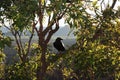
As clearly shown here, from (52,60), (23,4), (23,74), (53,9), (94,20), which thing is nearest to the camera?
(53,9)

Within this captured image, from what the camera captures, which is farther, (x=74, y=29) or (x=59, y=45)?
(x=59, y=45)

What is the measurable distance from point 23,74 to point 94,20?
15.4 ft

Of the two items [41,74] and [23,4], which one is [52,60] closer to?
[41,74]

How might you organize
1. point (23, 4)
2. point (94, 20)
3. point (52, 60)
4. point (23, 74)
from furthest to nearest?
point (23, 74)
point (52, 60)
point (94, 20)
point (23, 4)

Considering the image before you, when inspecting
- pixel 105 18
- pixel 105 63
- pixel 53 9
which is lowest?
pixel 105 63

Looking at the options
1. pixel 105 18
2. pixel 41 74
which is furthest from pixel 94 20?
pixel 41 74

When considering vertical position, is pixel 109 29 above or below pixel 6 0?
below

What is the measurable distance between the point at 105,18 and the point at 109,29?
3.20 feet

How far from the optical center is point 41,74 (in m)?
13.2

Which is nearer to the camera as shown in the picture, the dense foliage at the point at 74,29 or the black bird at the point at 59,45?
the dense foliage at the point at 74,29

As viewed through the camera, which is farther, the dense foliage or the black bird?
the black bird

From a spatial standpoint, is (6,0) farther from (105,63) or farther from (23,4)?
(105,63)

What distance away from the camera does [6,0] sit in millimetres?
12375

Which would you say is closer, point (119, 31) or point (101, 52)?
point (101, 52)
